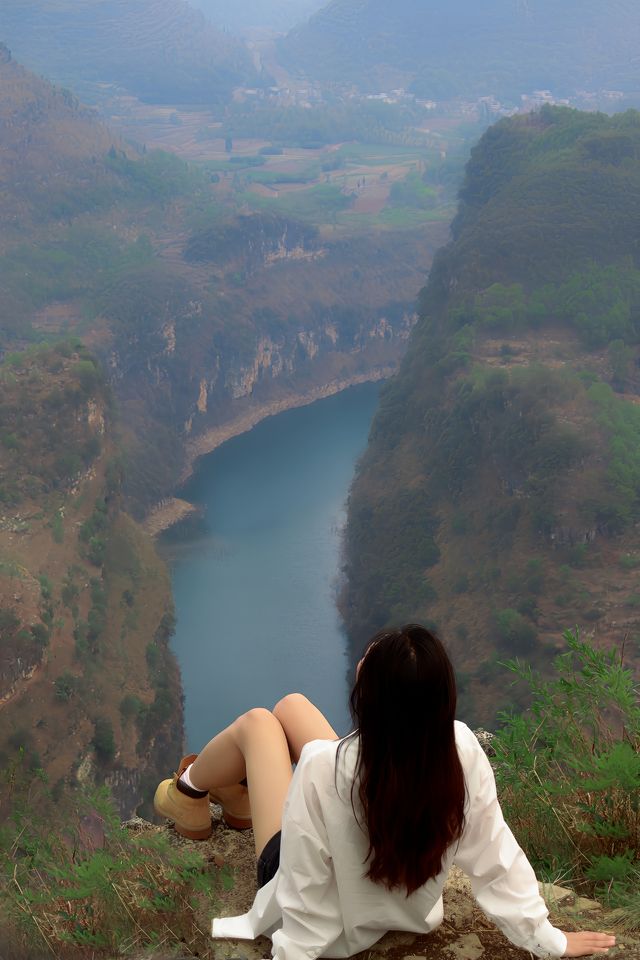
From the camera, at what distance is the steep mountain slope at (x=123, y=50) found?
117 meters

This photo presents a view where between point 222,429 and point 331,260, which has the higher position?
point 331,260

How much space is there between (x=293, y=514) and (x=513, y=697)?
1898 cm

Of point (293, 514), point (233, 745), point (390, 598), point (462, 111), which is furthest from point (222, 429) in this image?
point (462, 111)

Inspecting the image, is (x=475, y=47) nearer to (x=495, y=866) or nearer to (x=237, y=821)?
(x=237, y=821)

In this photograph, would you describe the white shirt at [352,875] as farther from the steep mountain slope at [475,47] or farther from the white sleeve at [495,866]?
the steep mountain slope at [475,47]

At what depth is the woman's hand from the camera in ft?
9.59

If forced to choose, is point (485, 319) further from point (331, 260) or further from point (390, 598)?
point (331, 260)

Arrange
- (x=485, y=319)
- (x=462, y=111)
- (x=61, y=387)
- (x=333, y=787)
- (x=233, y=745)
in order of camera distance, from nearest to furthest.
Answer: (x=333, y=787) → (x=233, y=745) → (x=61, y=387) → (x=485, y=319) → (x=462, y=111)

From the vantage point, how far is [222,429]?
2053 inches

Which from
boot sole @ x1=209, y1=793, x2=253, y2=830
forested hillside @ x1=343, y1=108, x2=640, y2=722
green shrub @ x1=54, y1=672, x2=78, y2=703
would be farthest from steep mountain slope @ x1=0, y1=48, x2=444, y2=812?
boot sole @ x1=209, y1=793, x2=253, y2=830

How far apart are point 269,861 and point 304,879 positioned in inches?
16.2

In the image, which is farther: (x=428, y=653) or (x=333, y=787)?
(x=333, y=787)

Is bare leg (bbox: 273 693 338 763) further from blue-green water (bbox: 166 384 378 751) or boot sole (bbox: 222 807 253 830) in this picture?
blue-green water (bbox: 166 384 378 751)

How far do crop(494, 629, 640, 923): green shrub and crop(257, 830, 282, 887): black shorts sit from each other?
1007 mm
